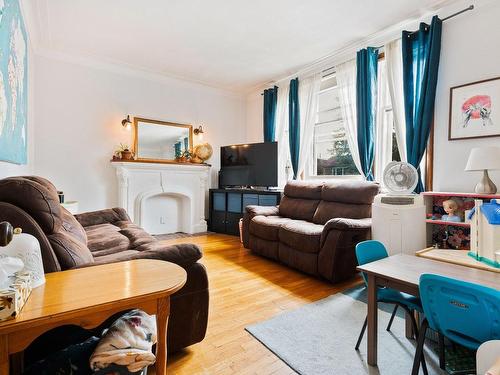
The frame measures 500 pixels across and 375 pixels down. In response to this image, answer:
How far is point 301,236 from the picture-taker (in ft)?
9.77

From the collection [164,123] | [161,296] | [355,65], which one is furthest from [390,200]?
[164,123]

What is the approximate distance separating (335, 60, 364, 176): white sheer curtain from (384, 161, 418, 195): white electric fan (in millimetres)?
837

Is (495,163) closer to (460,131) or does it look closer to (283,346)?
(460,131)

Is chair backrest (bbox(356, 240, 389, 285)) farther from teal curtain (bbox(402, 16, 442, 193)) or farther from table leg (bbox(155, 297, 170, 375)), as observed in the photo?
teal curtain (bbox(402, 16, 442, 193))

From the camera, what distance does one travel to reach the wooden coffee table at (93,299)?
2.87 feet

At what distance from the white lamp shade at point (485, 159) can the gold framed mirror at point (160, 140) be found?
14.4 feet

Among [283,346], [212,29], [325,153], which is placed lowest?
[283,346]

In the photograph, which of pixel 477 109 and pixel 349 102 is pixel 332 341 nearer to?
pixel 477 109

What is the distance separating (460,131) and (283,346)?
281cm

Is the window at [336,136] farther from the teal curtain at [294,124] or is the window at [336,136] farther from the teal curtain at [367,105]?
the teal curtain at [294,124]

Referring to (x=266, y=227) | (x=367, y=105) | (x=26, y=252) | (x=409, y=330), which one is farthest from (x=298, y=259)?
(x=26, y=252)

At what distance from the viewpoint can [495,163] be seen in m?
2.25

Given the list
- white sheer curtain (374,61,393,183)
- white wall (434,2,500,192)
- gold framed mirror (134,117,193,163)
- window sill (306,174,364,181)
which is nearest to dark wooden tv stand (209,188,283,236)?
window sill (306,174,364,181)

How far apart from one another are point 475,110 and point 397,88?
2.95ft
